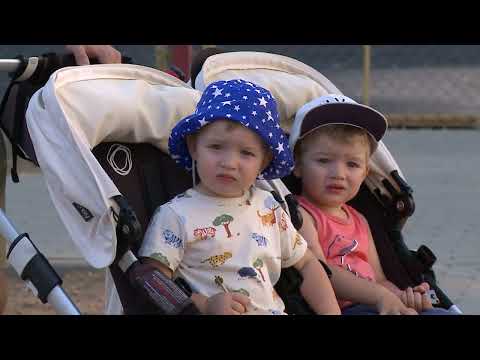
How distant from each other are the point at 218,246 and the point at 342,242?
2.28 feet

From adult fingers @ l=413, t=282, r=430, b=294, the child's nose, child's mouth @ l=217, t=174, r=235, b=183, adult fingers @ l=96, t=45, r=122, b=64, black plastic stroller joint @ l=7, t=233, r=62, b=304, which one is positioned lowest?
adult fingers @ l=413, t=282, r=430, b=294

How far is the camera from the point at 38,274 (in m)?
3.36

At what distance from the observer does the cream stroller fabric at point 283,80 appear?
4195 mm

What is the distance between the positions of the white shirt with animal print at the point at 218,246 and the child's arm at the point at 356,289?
316 mm


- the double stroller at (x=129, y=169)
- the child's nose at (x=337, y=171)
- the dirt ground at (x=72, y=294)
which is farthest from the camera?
the dirt ground at (x=72, y=294)

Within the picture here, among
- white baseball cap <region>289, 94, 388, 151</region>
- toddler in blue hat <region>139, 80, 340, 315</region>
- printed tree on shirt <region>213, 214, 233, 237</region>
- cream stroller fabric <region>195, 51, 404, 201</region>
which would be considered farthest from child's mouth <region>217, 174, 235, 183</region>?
cream stroller fabric <region>195, 51, 404, 201</region>

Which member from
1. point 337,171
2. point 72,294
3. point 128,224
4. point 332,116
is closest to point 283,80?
point 332,116

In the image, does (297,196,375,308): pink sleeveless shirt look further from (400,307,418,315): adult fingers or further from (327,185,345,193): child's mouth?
(400,307,418,315): adult fingers

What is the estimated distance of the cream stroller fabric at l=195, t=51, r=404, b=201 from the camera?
13.8 feet

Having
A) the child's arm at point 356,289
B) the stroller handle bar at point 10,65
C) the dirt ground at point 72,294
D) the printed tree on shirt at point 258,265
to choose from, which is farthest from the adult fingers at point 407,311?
the dirt ground at point 72,294

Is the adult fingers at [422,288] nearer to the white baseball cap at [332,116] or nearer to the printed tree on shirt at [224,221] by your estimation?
the white baseball cap at [332,116]

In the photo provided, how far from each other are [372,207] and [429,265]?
1.27 feet

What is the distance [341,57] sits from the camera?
581 inches
